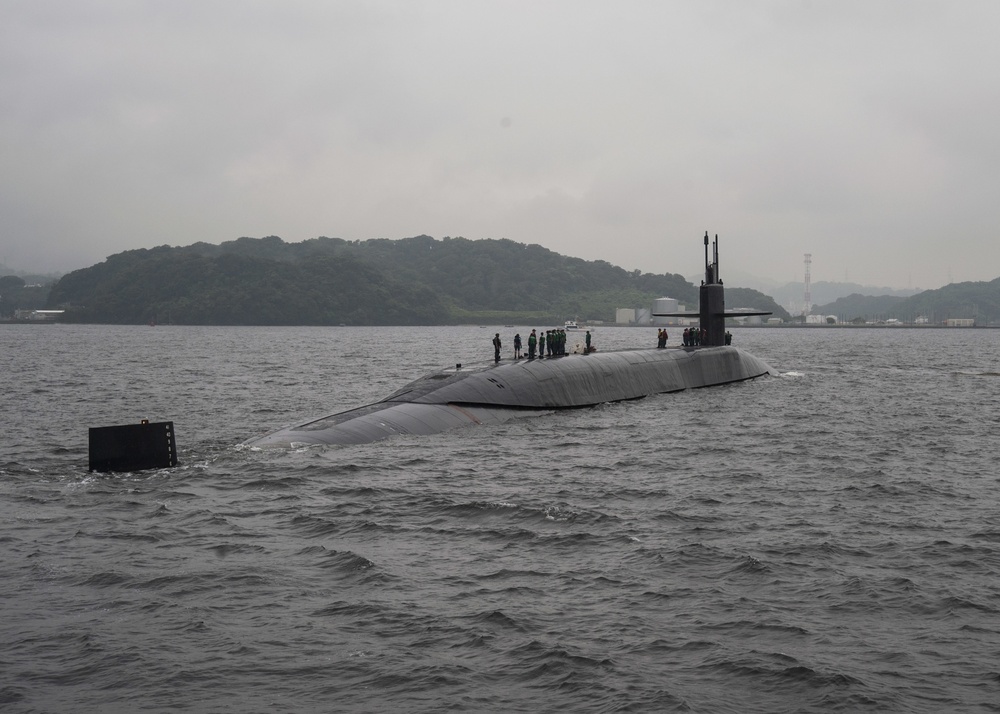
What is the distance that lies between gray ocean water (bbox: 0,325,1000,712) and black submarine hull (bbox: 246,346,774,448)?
3.75 ft

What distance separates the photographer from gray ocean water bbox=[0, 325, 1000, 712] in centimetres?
941

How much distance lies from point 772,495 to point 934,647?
8257 millimetres

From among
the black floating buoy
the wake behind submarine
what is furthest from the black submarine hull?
the black floating buoy

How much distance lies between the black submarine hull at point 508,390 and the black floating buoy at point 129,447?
3.23 m

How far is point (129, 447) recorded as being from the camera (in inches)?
787

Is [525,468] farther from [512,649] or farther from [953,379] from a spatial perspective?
[953,379]

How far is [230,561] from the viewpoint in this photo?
13.5 meters

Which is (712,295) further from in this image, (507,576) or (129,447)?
(507,576)

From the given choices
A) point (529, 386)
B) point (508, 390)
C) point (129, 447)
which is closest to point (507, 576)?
point (129, 447)

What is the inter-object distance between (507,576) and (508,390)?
1680cm

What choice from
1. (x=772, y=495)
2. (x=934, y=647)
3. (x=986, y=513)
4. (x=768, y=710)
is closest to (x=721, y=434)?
(x=772, y=495)

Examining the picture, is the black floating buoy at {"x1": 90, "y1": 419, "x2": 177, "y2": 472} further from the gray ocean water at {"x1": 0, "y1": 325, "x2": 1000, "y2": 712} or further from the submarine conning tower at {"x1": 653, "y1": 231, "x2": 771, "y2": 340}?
the submarine conning tower at {"x1": 653, "y1": 231, "x2": 771, "y2": 340}

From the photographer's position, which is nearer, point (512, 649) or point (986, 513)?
point (512, 649)

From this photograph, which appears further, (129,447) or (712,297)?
(712,297)
